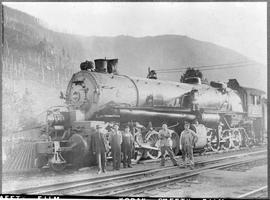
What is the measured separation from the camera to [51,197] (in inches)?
230

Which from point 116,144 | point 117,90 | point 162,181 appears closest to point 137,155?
point 116,144

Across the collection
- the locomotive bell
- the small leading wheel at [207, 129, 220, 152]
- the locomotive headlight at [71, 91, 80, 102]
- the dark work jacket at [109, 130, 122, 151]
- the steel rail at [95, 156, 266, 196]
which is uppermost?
the locomotive bell

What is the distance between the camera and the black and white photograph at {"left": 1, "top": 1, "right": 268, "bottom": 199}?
6340 mm

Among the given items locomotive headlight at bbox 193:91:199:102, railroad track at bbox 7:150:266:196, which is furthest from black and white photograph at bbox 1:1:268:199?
locomotive headlight at bbox 193:91:199:102

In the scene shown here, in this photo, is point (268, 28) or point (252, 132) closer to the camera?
point (268, 28)

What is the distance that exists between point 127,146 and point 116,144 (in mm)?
278

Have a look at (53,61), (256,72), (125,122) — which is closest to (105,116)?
(125,122)

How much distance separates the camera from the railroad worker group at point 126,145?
6738 millimetres

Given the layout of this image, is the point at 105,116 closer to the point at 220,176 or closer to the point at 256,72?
the point at 220,176

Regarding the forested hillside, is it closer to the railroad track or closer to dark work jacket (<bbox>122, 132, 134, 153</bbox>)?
dark work jacket (<bbox>122, 132, 134, 153</bbox>)

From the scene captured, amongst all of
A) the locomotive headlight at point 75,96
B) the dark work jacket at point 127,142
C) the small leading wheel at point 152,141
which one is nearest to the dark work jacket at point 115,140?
the dark work jacket at point 127,142

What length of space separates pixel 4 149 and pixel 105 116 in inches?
81.3

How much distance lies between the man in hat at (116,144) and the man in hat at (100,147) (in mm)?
195

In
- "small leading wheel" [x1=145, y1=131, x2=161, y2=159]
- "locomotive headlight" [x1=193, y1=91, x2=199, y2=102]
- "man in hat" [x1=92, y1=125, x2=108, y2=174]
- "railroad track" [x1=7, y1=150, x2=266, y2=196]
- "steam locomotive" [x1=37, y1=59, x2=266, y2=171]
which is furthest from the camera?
"locomotive headlight" [x1=193, y1=91, x2=199, y2=102]
